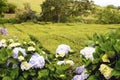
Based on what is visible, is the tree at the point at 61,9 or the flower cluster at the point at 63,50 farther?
the tree at the point at 61,9

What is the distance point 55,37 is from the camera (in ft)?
24.0

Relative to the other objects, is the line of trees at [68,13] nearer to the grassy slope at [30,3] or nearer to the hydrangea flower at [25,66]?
the grassy slope at [30,3]

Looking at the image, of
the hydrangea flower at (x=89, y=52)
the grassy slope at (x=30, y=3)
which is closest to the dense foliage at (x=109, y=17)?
the grassy slope at (x=30, y=3)

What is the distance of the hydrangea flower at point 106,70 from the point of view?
2691 millimetres

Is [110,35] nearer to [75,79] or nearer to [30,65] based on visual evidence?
[75,79]

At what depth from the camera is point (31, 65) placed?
11.0 feet

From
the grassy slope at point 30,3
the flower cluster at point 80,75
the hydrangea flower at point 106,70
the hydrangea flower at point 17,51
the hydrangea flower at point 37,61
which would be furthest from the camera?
the grassy slope at point 30,3

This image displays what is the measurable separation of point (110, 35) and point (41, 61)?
2.24 feet

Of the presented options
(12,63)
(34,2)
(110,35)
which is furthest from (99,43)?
(34,2)

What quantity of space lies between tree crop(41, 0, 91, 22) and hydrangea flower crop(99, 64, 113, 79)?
40.0ft

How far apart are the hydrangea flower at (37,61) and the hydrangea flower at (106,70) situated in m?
0.77

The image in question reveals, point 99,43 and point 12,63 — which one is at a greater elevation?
point 99,43

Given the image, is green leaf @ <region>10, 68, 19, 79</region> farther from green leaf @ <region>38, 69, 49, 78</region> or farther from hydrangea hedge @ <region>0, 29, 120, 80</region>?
green leaf @ <region>38, 69, 49, 78</region>

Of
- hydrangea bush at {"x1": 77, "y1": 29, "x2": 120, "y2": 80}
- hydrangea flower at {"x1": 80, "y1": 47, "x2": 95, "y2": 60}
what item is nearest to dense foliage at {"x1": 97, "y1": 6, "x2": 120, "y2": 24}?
hydrangea flower at {"x1": 80, "y1": 47, "x2": 95, "y2": 60}
